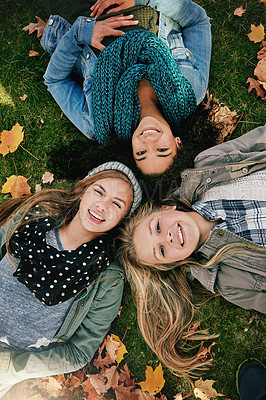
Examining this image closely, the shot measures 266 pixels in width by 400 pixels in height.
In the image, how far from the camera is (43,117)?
3869 mm

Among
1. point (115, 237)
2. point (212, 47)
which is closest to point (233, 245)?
point (115, 237)

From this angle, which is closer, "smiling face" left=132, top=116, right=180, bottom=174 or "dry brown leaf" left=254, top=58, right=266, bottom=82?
"smiling face" left=132, top=116, right=180, bottom=174

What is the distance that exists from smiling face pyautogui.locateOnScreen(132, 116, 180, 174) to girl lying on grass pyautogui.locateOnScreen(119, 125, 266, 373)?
0.32 meters

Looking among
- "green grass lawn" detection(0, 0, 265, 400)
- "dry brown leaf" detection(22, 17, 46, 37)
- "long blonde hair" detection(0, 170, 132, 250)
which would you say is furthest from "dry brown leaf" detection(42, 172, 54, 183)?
"dry brown leaf" detection(22, 17, 46, 37)

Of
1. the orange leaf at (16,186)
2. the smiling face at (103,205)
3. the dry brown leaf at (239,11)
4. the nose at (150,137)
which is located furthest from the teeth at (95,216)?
the dry brown leaf at (239,11)

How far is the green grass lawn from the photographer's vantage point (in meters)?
3.46

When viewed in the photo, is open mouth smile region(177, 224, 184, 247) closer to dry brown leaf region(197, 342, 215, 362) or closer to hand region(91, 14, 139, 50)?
dry brown leaf region(197, 342, 215, 362)

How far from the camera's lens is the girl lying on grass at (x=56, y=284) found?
3.03m

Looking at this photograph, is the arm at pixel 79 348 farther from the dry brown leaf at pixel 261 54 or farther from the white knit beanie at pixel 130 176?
the dry brown leaf at pixel 261 54

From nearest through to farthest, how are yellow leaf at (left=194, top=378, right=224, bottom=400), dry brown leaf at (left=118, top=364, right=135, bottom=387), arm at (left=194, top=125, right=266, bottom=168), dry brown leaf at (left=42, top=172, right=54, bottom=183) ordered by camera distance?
arm at (left=194, top=125, right=266, bottom=168) < yellow leaf at (left=194, top=378, right=224, bottom=400) < dry brown leaf at (left=118, top=364, right=135, bottom=387) < dry brown leaf at (left=42, top=172, right=54, bottom=183)

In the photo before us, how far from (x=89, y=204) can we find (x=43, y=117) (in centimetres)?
166

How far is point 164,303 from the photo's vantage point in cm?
329

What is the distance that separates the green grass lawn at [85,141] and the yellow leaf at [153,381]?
0.20 ft

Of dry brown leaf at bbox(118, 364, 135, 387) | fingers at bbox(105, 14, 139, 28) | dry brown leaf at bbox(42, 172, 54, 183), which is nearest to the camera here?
fingers at bbox(105, 14, 139, 28)
